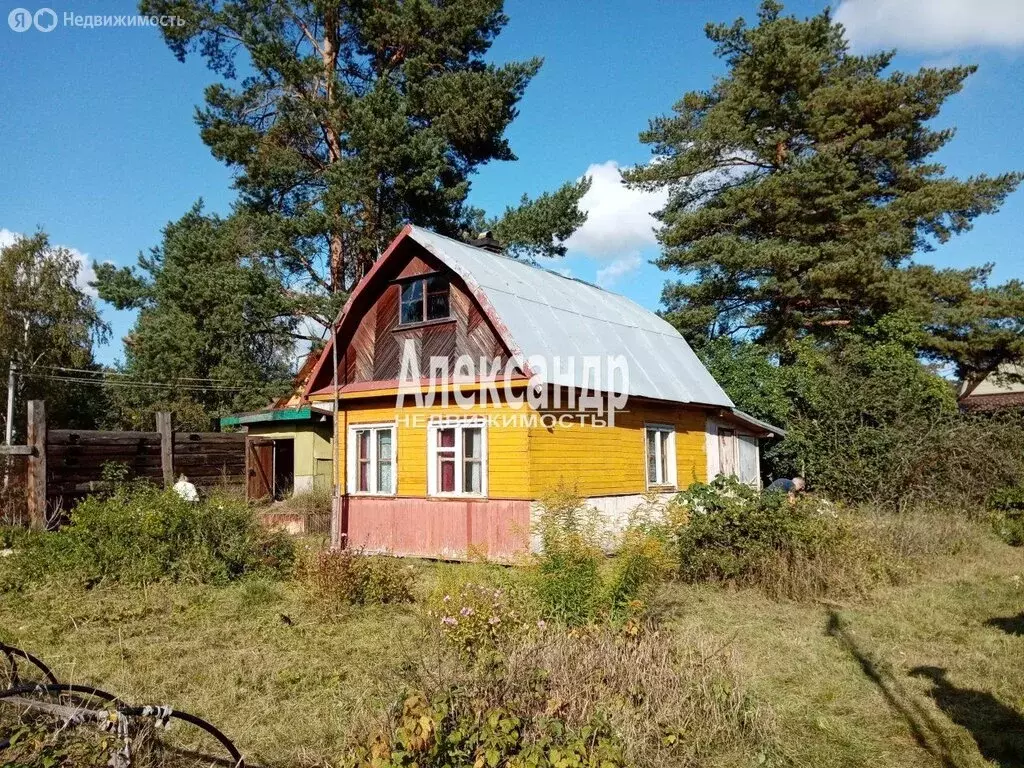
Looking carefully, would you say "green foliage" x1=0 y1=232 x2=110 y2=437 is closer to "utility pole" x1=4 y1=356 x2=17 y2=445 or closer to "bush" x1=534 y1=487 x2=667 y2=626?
"utility pole" x1=4 y1=356 x2=17 y2=445

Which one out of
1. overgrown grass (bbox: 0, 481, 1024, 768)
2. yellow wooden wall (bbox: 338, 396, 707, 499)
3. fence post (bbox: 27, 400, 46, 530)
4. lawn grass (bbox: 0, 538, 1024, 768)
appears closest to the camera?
overgrown grass (bbox: 0, 481, 1024, 768)

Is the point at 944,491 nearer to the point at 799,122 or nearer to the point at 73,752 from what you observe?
the point at 799,122

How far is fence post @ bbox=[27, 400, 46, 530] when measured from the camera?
42.9 ft

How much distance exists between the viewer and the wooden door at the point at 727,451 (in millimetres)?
17641

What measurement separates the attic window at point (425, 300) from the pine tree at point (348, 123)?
9.09m

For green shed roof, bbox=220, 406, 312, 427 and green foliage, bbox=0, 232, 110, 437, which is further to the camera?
green foliage, bbox=0, 232, 110, 437

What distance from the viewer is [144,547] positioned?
9648 mm

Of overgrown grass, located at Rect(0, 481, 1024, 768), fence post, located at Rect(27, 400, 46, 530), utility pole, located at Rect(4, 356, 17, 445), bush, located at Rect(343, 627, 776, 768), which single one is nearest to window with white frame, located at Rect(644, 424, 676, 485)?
overgrown grass, located at Rect(0, 481, 1024, 768)

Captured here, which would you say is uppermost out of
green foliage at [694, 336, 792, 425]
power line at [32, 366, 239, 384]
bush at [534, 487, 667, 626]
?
power line at [32, 366, 239, 384]

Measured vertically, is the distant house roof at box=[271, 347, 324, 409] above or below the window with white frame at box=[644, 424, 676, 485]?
above

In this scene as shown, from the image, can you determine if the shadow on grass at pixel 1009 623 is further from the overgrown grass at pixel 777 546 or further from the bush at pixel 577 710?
the bush at pixel 577 710

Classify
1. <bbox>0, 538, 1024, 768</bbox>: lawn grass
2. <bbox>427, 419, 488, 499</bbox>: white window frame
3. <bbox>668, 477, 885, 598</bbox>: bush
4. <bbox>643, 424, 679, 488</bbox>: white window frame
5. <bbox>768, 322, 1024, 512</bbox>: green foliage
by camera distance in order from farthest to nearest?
<bbox>768, 322, 1024, 512</bbox>: green foliage, <bbox>643, 424, 679, 488</bbox>: white window frame, <bbox>427, 419, 488, 499</bbox>: white window frame, <bbox>668, 477, 885, 598</bbox>: bush, <bbox>0, 538, 1024, 768</bbox>: lawn grass

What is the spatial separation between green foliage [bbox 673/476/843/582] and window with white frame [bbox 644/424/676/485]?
16.4 ft

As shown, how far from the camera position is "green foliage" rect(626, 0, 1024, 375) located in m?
21.4
